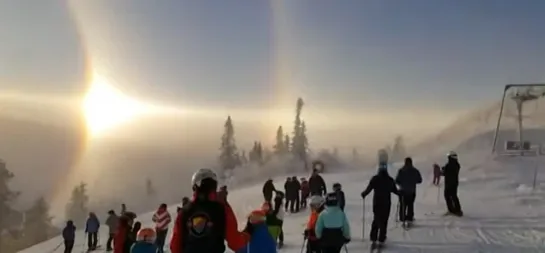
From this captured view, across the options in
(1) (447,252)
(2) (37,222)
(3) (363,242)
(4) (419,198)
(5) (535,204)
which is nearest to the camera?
(1) (447,252)

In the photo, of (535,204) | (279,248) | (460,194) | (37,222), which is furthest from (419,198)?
(37,222)

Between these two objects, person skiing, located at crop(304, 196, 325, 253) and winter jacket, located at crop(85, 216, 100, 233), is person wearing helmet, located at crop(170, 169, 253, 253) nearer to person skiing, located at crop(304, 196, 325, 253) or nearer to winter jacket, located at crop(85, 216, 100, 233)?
person skiing, located at crop(304, 196, 325, 253)

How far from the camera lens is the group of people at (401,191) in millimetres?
13844

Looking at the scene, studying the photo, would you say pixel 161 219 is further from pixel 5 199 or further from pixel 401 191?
pixel 5 199

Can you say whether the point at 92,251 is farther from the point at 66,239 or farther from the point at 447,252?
the point at 447,252

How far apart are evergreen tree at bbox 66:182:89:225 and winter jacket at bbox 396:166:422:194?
8669 centimetres

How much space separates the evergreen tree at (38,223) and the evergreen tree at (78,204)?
26.2 m

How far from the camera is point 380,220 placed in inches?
555

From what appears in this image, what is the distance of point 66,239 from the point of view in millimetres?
23844

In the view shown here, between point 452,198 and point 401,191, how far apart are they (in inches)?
111

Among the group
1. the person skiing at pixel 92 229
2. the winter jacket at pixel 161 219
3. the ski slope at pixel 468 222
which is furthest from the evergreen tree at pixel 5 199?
the winter jacket at pixel 161 219

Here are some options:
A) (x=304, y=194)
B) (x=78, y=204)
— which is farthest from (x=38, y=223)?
(x=304, y=194)

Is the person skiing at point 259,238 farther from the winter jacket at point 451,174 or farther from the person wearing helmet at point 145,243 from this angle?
the winter jacket at point 451,174

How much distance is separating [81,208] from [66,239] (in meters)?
77.9
